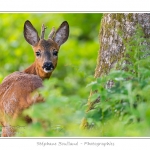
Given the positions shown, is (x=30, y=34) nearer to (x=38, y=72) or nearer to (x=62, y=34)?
(x=62, y=34)

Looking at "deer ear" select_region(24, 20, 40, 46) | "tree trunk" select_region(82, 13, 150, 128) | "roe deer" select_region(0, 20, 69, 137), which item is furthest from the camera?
"deer ear" select_region(24, 20, 40, 46)

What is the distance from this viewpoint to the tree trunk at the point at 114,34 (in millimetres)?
9672

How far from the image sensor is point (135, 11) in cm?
966

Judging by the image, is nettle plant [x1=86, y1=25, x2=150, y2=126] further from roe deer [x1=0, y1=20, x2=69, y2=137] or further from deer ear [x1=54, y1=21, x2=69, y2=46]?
deer ear [x1=54, y1=21, x2=69, y2=46]

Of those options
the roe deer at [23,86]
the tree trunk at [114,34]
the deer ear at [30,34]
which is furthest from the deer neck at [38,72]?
the tree trunk at [114,34]

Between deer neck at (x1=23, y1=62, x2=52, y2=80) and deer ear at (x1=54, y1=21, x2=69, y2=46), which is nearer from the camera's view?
deer neck at (x1=23, y1=62, x2=52, y2=80)

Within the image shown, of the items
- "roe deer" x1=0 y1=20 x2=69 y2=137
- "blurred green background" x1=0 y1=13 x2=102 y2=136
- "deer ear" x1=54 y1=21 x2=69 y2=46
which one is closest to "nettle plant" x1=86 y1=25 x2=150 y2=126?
Answer: "blurred green background" x1=0 y1=13 x2=102 y2=136

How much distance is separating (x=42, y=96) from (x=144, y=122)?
1.65 m

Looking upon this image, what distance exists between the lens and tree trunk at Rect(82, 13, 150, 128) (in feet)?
31.7

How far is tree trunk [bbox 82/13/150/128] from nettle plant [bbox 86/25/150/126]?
2.21 feet

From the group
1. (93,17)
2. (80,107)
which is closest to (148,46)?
(80,107)

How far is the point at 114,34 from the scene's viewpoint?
387 inches

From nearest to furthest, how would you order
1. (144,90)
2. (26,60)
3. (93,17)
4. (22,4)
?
(144,90) → (22,4) → (26,60) → (93,17)

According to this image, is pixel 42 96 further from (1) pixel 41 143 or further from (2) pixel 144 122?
(2) pixel 144 122
